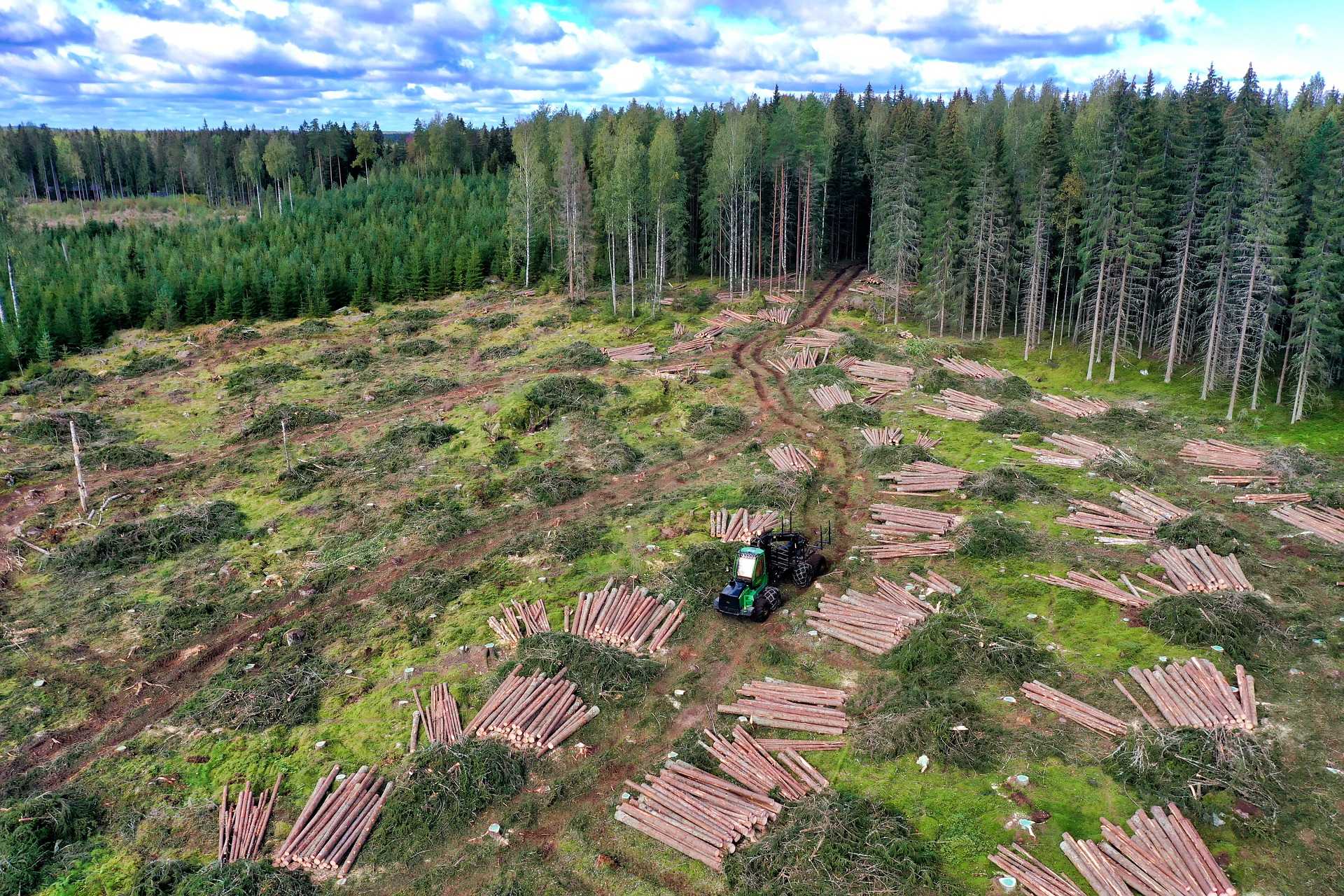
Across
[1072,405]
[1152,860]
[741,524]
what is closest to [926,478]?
[741,524]

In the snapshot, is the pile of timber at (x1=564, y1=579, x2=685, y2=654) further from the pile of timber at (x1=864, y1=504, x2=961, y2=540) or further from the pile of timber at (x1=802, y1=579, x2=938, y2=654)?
the pile of timber at (x1=864, y1=504, x2=961, y2=540)

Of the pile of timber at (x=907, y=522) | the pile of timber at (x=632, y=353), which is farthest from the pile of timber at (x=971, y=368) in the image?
the pile of timber at (x=632, y=353)

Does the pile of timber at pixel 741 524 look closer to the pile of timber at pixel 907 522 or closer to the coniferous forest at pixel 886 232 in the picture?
the pile of timber at pixel 907 522

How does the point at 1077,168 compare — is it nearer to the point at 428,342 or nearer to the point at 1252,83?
the point at 1252,83

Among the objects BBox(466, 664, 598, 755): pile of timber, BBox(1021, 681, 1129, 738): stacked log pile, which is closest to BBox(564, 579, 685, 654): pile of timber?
BBox(466, 664, 598, 755): pile of timber

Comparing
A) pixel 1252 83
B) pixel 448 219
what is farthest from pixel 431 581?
pixel 448 219

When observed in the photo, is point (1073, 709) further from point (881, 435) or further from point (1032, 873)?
point (881, 435)
